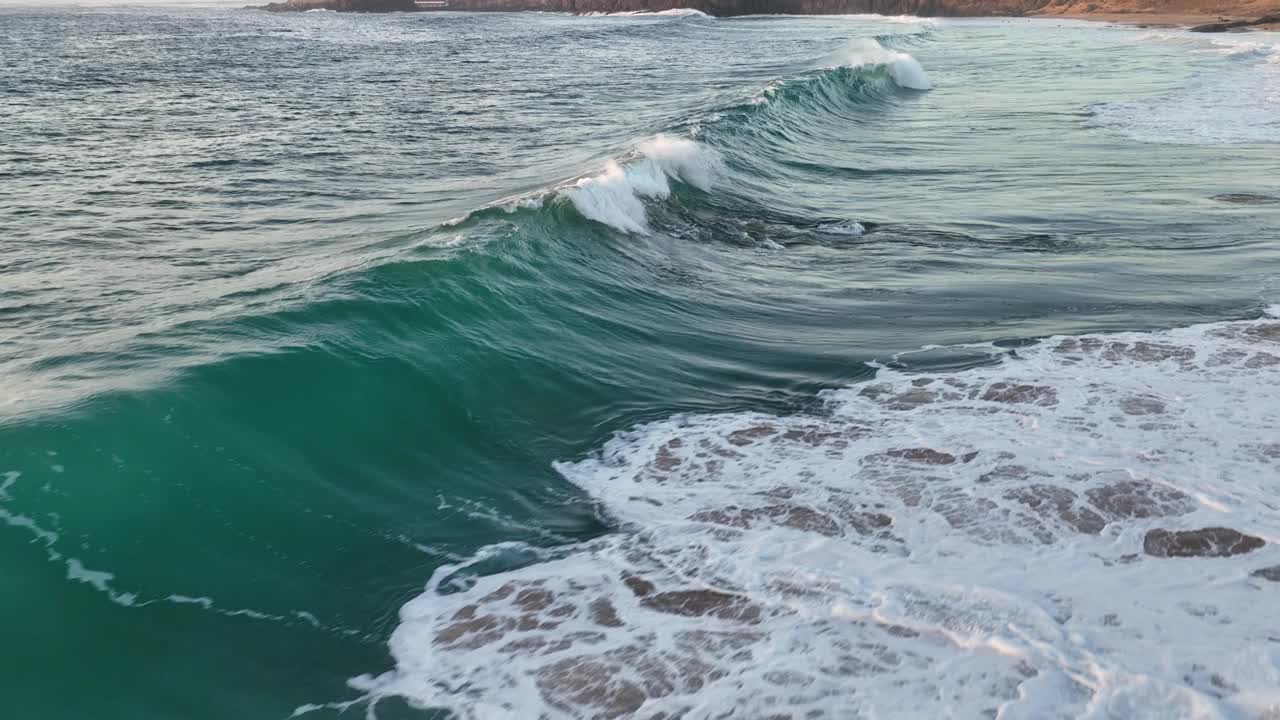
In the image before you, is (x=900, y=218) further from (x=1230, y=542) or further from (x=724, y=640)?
(x=724, y=640)

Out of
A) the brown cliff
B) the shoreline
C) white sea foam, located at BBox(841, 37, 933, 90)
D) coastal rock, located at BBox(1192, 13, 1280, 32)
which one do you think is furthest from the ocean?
the brown cliff

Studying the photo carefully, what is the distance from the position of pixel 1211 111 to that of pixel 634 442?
2059cm

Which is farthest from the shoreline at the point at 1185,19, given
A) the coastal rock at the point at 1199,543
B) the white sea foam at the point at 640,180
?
the coastal rock at the point at 1199,543

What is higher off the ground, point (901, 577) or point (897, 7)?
point (897, 7)

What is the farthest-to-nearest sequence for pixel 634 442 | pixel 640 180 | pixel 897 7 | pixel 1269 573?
pixel 897 7 < pixel 640 180 < pixel 634 442 < pixel 1269 573

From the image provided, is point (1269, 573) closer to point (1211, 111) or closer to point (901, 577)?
point (901, 577)

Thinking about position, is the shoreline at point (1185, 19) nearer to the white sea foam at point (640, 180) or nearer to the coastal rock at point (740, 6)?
the coastal rock at point (740, 6)

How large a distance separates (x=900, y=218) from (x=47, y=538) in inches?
416

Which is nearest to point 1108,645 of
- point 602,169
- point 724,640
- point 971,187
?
point 724,640

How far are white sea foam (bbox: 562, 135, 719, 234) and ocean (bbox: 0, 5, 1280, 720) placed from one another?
77mm

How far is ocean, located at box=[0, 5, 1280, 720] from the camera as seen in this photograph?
15.2 ft

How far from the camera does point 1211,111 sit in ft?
73.2

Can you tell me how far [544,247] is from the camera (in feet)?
36.0

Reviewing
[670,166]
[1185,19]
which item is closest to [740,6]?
[1185,19]
